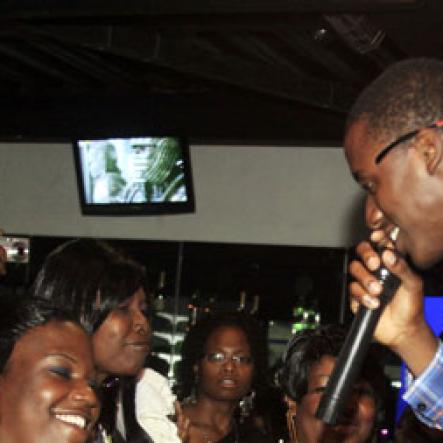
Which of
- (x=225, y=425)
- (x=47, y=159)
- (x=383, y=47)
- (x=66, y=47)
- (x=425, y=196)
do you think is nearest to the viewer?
(x=425, y=196)

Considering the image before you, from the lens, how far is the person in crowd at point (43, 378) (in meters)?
2.07

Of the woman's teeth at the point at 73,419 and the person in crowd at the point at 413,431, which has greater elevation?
the woman's teeth at the point at 73,419

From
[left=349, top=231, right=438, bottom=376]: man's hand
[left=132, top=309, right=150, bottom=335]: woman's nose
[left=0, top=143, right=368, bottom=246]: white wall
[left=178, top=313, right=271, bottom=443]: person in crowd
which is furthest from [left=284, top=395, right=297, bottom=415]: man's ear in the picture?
[left=0, top=143, right=368, bottom=246]: white wall

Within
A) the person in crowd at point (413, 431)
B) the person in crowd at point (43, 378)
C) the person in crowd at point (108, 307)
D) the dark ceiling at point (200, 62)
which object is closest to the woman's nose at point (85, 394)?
the person in crowd at point (43, 378)

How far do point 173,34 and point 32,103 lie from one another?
2084 millimetres

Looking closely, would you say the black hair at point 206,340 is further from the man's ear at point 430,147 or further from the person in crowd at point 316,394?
the man's ear at point 430,147

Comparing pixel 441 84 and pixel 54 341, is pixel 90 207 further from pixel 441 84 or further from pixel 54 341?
pixel 441 84

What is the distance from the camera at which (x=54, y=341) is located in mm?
2166

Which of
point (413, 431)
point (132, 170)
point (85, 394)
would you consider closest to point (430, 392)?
point (85, 394)

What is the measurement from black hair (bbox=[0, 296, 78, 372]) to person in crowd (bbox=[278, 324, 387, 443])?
1018 millimetres

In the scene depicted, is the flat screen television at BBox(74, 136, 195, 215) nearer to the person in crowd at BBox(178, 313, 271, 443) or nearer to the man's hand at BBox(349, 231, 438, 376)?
the person in crowd at BBox(178, 313, 271, 443)

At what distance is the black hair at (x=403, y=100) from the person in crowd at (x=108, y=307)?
1173 mm

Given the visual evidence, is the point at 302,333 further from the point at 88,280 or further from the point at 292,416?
the point at 88,280

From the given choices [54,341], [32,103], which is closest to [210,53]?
[32,103]
